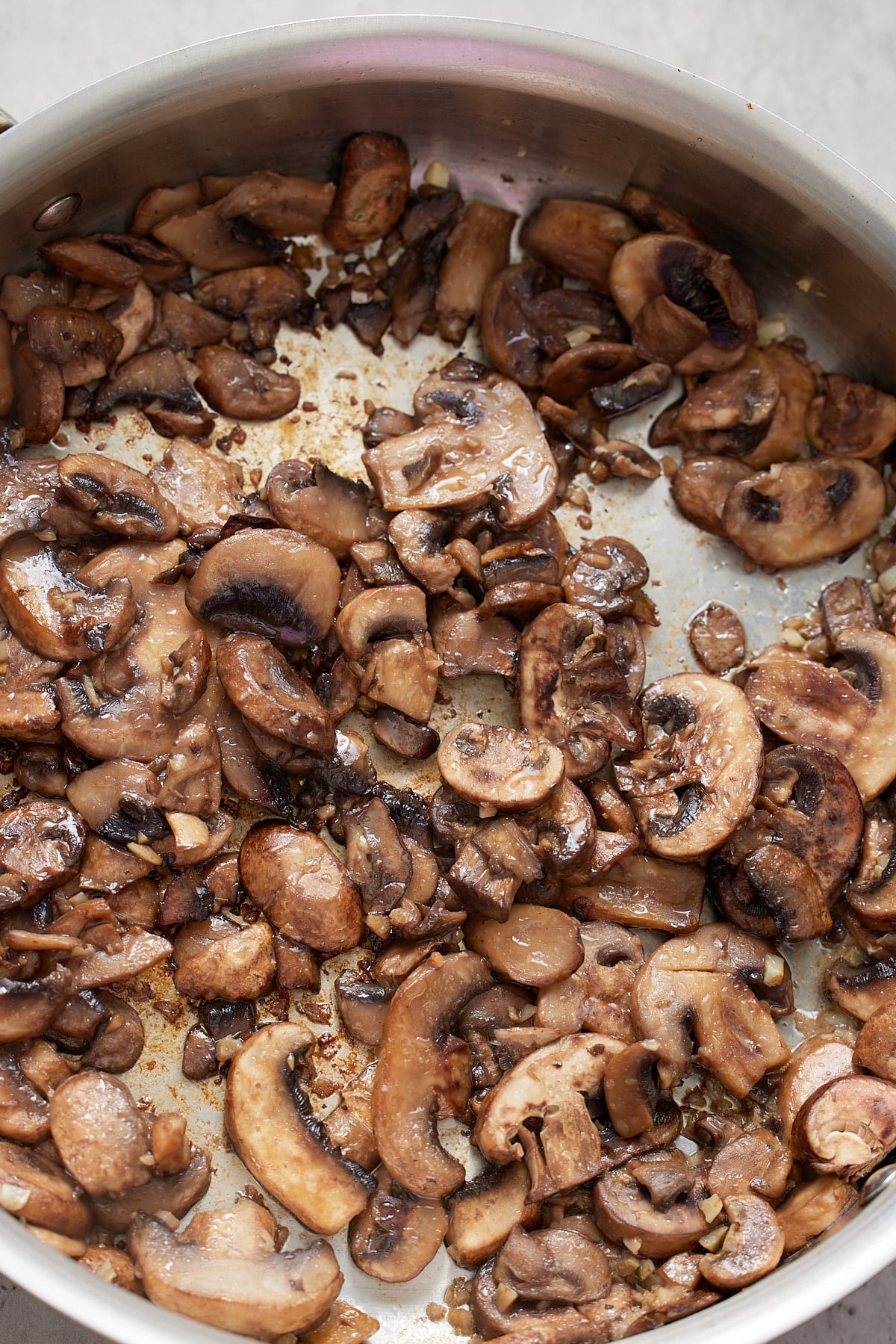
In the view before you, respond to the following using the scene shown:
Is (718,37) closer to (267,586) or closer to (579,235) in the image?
(579,235)

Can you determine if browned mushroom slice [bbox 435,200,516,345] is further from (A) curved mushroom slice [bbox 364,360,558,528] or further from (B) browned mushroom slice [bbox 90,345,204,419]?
(B) browned mushroom slice [bbox 90,345,204,419]

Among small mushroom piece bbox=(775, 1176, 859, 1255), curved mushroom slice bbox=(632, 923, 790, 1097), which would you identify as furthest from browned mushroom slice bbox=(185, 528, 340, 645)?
small mushroom piece bbox=(775, 1176, 859, 1255)

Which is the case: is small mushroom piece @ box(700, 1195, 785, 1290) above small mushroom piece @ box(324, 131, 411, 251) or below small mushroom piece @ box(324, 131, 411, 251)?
below

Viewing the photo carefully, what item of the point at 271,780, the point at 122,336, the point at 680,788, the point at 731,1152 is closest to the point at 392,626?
the point at 271,780

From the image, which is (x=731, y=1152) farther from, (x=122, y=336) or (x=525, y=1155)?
(x=122, y=336)

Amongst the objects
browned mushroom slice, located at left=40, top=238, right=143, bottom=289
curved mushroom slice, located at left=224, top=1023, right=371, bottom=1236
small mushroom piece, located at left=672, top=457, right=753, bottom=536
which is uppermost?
small mushroom piece, located at left=672, top=457, right=753, bottom=536

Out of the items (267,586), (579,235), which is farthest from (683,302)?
(267,586)
